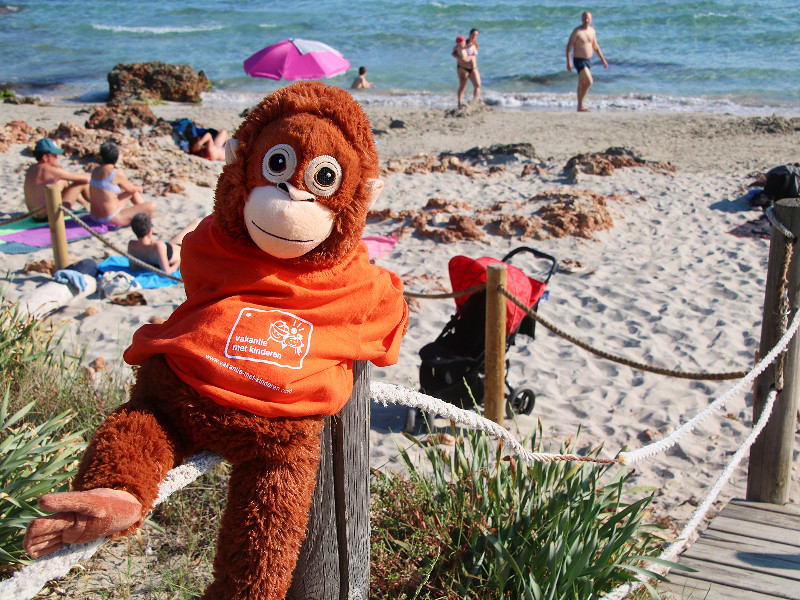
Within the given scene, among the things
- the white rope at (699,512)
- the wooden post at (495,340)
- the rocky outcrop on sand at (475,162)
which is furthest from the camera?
the rocky outcrop on sand at (475,162)

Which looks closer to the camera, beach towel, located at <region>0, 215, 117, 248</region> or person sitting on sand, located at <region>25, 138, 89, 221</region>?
beach towel, located at <region>0, 215, 117, 248</region>

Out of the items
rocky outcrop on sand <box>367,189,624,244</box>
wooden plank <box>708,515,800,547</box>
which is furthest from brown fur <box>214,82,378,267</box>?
rocky outcrop on sand <box>367,189,624,244</box>

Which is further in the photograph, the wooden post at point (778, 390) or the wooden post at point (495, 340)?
the wooden post at point (495, 340)

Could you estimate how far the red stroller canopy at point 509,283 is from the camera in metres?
4.58

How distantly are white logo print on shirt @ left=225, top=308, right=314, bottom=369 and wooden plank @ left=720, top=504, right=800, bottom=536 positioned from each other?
2845mm

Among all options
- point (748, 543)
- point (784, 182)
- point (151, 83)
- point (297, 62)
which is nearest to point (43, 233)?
point (297, 62)

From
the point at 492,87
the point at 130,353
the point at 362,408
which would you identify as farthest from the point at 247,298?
the point at 492,87

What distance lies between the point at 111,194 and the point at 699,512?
7112 millimetres

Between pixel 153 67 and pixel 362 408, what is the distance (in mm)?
18562

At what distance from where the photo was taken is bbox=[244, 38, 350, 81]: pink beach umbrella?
11.0m

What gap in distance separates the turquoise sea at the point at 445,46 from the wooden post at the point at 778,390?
15.6 m

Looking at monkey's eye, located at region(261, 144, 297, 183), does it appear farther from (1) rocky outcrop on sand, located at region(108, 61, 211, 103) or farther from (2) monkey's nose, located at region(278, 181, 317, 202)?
(1) rocky outcrop on sand, located at region(108, 61, 211, 103)

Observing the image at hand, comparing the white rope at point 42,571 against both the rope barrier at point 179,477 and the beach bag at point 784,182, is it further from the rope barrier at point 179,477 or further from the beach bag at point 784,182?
the beach bag at point 784,182

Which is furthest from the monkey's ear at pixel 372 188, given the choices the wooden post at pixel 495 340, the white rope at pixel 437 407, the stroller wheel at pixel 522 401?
the stroller wheel at pixel 522 401
